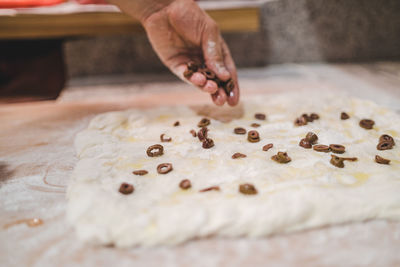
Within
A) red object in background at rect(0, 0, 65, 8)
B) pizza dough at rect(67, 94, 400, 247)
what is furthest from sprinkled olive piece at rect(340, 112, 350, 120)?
red object in background at rect(0, 0, 65, 8)

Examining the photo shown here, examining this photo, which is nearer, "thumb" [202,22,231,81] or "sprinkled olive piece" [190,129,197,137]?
"sprinkled olive piece" [190,129,197,137]

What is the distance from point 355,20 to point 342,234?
2.48 metres

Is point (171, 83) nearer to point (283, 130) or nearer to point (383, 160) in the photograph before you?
point (283, 130)

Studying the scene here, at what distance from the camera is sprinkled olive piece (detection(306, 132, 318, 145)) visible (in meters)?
1.31

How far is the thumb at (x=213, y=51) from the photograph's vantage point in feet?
5.31

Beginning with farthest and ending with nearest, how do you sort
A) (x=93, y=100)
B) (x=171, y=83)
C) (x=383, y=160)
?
(x=171, y=83) < (x=93, y=100) < (x=383, y=160)

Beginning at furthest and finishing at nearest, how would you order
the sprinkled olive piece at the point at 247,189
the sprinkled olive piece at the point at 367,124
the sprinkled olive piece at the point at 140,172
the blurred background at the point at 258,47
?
the blurred background at the point at 258,47, the sprinkled olive piece at the point at 367,124, the sprinkled olive piece at the point at 140,172, the sprinkled olive piece at the point at 247,189

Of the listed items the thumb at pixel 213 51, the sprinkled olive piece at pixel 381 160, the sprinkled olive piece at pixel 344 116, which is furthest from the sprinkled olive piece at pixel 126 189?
the sprinkled olive piece at pixel 344 116

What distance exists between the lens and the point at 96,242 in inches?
35.0

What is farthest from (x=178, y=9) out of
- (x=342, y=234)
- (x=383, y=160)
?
(x=342, y=234)

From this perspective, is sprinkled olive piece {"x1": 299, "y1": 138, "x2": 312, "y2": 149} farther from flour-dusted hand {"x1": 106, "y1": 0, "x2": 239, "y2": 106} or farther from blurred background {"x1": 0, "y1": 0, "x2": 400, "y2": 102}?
blurred background {"x1": 0, "y1": 0, "x2": 400, "y2": 102}

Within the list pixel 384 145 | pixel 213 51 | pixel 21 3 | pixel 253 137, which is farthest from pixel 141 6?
pixel 384 145

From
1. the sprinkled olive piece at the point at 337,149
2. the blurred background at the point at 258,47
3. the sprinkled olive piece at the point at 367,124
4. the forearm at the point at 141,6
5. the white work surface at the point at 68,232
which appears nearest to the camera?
the white work surface at the point at 68,232

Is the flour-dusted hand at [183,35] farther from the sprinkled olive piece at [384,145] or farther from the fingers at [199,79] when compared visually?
the sprinkled olive piece at [384,145]
